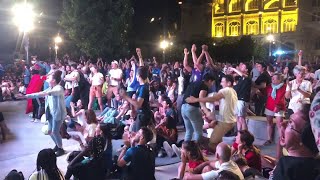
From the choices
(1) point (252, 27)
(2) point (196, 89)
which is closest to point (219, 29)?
(1) point (252, 27)

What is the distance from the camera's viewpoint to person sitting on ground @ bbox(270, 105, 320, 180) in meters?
3.17

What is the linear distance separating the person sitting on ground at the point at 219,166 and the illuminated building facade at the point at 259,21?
73.7m

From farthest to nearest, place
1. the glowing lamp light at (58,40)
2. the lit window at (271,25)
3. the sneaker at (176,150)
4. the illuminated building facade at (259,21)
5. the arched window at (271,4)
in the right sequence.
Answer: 1. the arched window at (271,4)
2. the lit window at (271,25)
3. the illuminated building facade at (259,21)
4. the glowing lamp light at (58,40)
5. the sneaker at (176,150)

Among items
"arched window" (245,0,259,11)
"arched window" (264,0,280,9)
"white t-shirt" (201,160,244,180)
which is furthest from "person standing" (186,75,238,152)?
"arched window" (245,0,259,11)

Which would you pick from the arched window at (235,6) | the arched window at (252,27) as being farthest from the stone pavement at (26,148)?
the arched window at (235,6)

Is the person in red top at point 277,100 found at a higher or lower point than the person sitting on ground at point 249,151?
higher

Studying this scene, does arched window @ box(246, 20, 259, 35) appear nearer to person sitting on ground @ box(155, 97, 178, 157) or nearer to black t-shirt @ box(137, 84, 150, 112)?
person sitting on ground @ box(155, 97, 178, 157)

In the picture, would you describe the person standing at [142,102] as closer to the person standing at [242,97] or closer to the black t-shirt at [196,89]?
the black t-shirt at [196,89]

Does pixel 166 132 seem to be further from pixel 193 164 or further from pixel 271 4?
pixel 271 4

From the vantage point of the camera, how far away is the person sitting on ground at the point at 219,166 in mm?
5160

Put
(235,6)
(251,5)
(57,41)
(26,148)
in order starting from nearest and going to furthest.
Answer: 1. (26,148)
2. (57,41)
3. (251,5)
4. (235,6)

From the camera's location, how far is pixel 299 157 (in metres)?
3.21

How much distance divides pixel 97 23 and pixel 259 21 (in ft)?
207

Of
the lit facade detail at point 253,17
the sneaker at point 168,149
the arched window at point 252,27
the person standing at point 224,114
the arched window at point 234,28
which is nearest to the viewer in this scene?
the person standing at point 224,114
